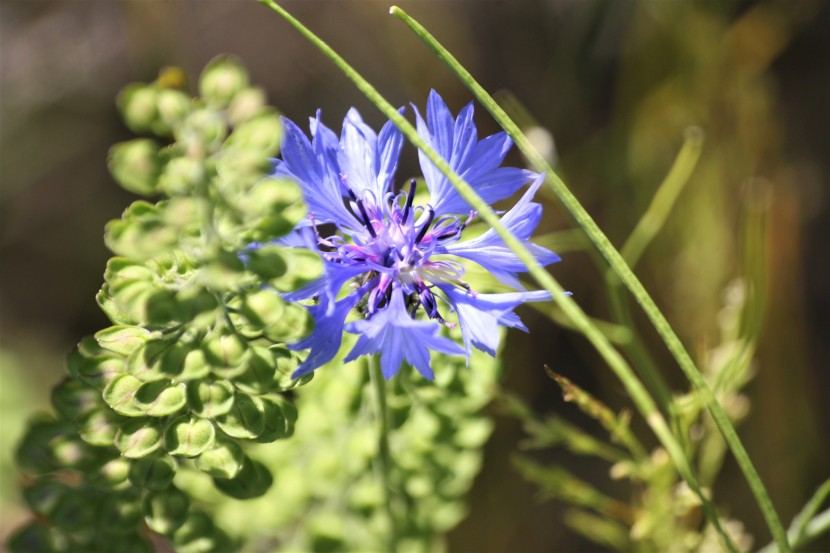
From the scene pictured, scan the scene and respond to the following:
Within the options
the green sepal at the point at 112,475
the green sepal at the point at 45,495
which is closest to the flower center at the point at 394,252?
the green sepal at the point at 112,475

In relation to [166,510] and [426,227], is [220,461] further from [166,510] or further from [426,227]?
[426,227]

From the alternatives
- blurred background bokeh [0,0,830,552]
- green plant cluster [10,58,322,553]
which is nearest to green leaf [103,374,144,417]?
green plant cluster [10,58,322,553]

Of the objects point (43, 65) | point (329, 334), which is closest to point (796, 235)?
point (329, 334)

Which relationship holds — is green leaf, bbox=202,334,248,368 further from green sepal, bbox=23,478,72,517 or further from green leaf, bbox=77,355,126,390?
green sepal, bbox=23,478,72,517

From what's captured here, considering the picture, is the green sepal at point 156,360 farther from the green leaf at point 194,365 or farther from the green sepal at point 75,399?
the green sepal at point 75,399

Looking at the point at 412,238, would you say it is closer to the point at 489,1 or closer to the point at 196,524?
the point at 196,524

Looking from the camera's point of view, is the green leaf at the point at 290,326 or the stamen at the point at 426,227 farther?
the stamen at the point at 426,227

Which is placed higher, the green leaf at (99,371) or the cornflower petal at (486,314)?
the green leaf at (99,371)
